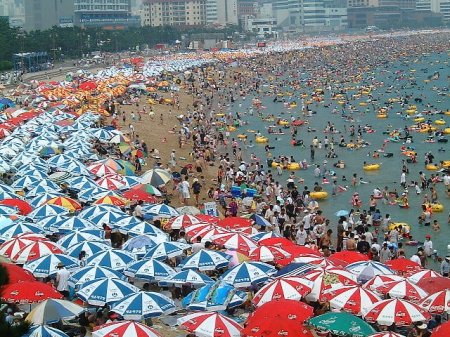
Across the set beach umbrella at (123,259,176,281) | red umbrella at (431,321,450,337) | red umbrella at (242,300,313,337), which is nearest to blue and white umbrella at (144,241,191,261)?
beach umbrella at (123,259,176,281)

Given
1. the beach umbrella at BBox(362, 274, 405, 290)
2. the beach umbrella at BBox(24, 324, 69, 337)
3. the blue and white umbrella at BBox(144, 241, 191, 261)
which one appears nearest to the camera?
the beach umbrella at BBox(24, 324, 69, 337)

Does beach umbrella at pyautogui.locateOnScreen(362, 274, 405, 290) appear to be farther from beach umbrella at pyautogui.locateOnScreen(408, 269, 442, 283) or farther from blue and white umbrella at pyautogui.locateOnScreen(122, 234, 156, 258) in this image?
blue and white umbrella at pyautogui.locateOnScreen(122, 234, 156, 258)

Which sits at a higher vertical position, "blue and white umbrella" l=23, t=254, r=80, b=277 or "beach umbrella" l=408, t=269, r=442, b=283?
"blue and white umbrella" l=23, t=254, r=80, b=277

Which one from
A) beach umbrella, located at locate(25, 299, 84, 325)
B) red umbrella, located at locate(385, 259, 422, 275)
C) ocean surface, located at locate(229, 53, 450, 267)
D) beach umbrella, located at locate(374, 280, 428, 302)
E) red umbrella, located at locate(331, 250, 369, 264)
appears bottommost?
ocean surface, located at locate(229, 53, 450, 267)

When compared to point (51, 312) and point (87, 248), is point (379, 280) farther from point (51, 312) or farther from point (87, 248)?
point (51, 312)

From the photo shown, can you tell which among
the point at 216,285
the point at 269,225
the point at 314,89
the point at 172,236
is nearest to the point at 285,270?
the point at 216,285

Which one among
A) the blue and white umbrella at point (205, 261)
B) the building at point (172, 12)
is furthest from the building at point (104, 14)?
the blue and white umbrella at point (205, 261)

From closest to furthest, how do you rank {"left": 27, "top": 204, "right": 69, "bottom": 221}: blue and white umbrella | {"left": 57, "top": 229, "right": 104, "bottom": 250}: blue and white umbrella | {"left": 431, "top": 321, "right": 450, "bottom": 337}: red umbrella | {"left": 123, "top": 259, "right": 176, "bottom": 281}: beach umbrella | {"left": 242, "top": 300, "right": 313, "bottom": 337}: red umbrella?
{"left": 431, "top": 321, "right": 450, "bottom": 337}: red umbrella, {"left": 242, "top": 300, "right": 313, "bottom": 337}: red umbrella, {"left": 123, "top": 259, "right": 176, "bottom": 281}: beach umbrella, {"left": 57, "top": 229, "right": 104, "bottom": 250}: blue and white umbrella, {"left": 27, "top": 204, "right": 69, "bottom": 221}: blue and white umbrella

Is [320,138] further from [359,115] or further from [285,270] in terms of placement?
[285,270]
